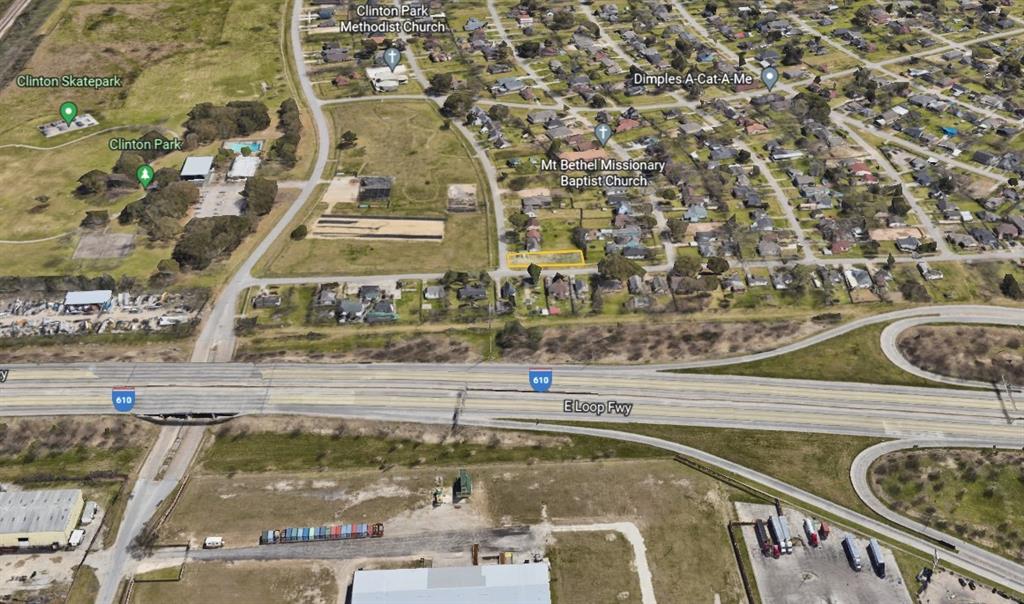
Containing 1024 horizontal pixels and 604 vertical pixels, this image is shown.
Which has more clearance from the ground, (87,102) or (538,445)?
(87,102)

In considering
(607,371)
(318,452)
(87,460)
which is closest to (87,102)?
(87,460)

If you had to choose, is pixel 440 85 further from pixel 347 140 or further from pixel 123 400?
pixel 123 400

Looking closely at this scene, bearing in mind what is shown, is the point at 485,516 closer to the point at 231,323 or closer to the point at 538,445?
the point at 538,445

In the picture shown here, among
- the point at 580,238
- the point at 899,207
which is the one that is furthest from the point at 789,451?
the point at 899,207

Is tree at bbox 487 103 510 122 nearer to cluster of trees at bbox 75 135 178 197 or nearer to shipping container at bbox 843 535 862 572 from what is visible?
cluster of trees at bbox 75 135 178 197

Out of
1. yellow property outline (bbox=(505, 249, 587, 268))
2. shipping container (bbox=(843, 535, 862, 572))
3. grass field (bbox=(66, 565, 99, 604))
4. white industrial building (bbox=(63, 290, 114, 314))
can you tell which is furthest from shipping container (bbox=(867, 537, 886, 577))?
white industrial building (bbox=(63, 290, 114, 314))
